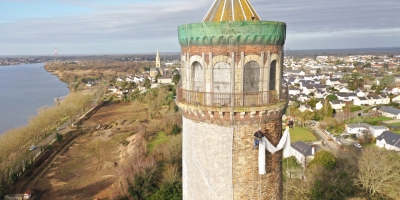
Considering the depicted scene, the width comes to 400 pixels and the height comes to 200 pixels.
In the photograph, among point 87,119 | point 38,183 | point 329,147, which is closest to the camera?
point 38,183

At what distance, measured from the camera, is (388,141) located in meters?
40.3

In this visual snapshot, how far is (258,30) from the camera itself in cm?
742

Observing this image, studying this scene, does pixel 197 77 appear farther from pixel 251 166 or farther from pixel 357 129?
pixel 357 129

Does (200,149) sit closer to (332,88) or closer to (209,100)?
(209,100)

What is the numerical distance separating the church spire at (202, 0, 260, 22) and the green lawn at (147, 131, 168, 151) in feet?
112

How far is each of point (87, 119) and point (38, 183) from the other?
31930mm

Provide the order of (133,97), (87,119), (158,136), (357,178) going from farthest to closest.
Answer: (133,97) < (87,119) < (158,136) < (357,178)

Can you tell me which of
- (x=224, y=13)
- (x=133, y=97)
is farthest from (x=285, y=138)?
(x=133, y=97)

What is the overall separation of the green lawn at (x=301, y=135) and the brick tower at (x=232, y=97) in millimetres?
37851

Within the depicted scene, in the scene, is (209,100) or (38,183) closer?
(209,100)

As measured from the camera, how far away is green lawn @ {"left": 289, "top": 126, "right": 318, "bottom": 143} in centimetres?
4550

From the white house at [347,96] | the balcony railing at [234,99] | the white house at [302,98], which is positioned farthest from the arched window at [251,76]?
the white house at [347,96]

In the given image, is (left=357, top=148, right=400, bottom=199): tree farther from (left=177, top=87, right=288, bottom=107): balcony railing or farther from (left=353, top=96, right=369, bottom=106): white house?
(left=353, top=96, right=369, bottom=106): white house

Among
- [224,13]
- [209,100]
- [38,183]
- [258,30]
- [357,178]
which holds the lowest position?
[38,183]
